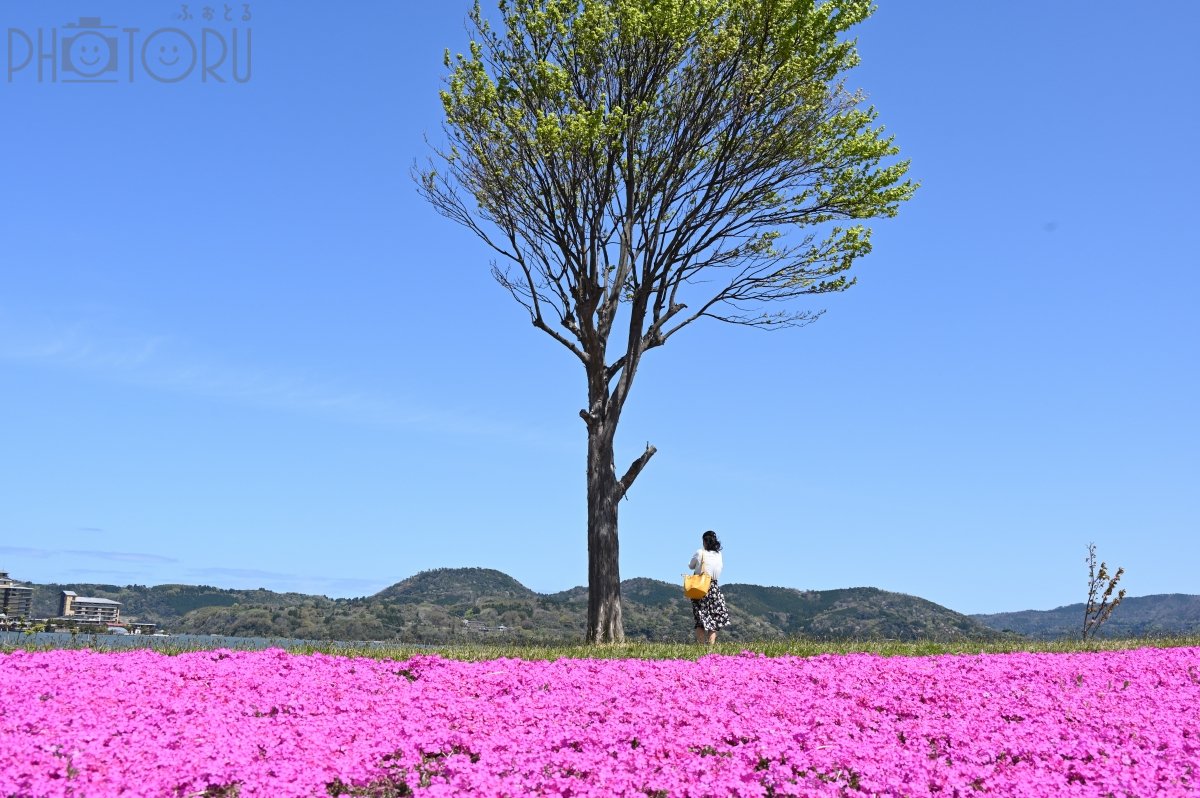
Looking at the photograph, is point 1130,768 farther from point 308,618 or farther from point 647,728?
point 308,618

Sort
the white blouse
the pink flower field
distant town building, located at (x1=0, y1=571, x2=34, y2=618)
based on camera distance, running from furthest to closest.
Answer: distant town building, located at (x1=0, y1=571, x2=34, y2=618)
the white blouse
the pink flower field

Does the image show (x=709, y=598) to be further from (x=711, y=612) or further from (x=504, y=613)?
(x=504, y=613)

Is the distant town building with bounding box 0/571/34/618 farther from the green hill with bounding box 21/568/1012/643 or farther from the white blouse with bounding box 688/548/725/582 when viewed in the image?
the white blouse with bounding box 688/548/725/582

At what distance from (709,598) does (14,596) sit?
89.7 m

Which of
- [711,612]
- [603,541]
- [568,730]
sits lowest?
[568,730]

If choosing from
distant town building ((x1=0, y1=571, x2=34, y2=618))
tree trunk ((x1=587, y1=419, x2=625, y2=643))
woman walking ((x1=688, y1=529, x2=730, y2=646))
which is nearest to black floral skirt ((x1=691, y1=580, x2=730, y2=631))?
woman walking ((x1=688, y1=529, x2=730, y2=646))

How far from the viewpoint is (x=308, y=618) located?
47.1 metres

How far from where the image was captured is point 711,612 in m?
19.8

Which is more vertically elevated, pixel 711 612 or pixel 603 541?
pixel 603 541

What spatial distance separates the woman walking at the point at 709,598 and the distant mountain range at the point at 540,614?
5.60 feet

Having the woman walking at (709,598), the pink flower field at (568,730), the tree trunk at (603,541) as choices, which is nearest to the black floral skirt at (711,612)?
the woman walking at (709,598)

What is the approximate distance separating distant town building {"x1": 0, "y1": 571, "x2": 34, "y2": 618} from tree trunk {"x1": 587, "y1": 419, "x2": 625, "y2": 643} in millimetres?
69696

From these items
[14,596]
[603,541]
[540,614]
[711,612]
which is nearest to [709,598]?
[711,612]

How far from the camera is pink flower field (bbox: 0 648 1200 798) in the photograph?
6324 mm
